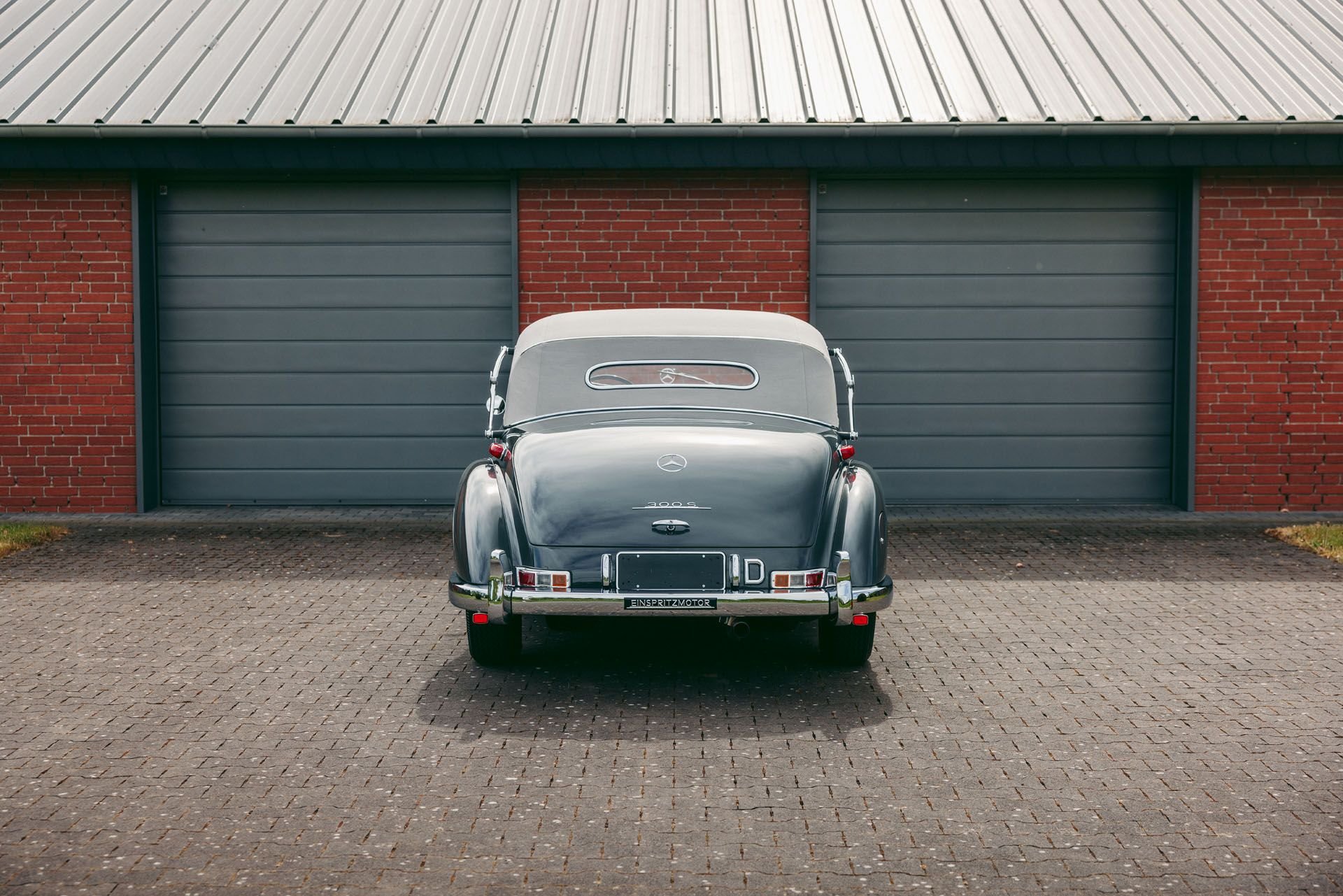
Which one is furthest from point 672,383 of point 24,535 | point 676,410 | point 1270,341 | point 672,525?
point 1270,341

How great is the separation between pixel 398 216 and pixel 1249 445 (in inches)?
298

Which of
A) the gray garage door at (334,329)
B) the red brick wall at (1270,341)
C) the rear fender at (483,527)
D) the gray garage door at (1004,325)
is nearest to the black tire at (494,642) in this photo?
the rear fender at (483,527)

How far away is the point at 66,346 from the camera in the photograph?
1232 centimetres

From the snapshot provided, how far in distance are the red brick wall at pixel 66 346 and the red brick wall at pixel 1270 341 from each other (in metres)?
9.17

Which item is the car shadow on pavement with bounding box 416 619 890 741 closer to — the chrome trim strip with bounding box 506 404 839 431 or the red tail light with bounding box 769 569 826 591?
the red tail light with bounding box 769 569 826 591

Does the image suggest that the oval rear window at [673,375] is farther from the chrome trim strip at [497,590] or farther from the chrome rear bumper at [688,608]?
the chrome rear bumper at [688,608]

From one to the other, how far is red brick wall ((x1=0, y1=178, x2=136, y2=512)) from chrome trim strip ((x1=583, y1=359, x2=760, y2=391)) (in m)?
6.44

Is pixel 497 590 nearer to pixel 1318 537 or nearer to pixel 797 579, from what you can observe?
pixel 797 579

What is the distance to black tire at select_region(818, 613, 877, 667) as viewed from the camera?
672 centimetres

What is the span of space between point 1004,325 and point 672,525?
7.20m

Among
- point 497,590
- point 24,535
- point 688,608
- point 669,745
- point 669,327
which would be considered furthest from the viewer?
point 24,535

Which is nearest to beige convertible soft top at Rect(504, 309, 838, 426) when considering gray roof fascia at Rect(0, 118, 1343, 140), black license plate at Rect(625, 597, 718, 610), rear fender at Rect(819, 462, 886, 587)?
rear fender at Rect(819, 462, 886, 587)

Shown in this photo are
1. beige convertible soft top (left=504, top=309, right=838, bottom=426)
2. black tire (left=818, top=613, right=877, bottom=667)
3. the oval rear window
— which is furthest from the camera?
the oval rear window

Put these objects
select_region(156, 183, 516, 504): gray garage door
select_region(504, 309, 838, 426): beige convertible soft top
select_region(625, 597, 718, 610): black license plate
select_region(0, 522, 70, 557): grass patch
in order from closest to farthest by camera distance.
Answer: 1. select_region(625, 597, 718, 610): black license plate
2. select_region(504, 309, 838, 426): beige convertible soft top
3. select_region(0, 522, 70, 557): grass patch
4. select_region(156, 183, 516, 504): gray garage door
